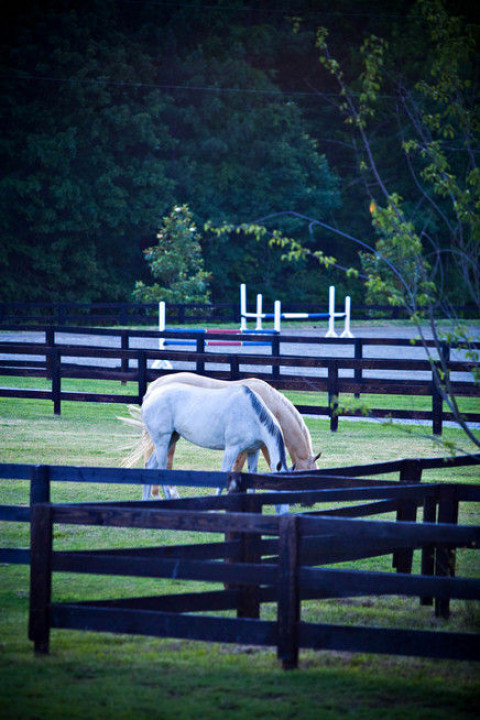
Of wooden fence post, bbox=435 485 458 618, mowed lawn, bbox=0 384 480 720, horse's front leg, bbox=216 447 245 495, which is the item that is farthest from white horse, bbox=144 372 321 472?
wooden fence post, bbox=435 485 458 618

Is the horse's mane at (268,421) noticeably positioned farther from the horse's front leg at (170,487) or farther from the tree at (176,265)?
the tree at (176,265)

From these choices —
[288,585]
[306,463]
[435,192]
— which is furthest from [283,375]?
[288,585]

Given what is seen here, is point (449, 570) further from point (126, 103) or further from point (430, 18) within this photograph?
point (126, 103)

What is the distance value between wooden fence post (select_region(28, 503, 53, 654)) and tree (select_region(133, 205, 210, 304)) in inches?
1621

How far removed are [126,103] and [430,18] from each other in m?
47.4

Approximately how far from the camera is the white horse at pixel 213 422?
10.0m

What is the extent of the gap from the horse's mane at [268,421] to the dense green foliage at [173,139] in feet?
131

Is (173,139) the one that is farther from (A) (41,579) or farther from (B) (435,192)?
(A) (41,579)

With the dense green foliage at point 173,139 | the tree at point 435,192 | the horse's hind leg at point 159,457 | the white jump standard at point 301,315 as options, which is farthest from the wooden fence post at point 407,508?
the dense green foliage at point 173,139

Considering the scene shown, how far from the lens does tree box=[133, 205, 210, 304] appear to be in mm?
47594

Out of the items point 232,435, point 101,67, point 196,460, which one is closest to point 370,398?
point 196,460

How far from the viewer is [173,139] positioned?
54500mm

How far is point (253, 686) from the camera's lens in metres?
5.42

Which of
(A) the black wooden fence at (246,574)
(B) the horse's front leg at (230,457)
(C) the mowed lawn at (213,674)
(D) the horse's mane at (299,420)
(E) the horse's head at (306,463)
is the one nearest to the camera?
(C) the mowed lawn at (213,674)
